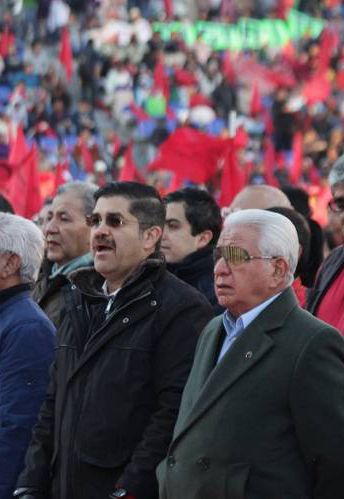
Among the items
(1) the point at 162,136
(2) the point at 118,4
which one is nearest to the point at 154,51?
(2) the point at 118,4

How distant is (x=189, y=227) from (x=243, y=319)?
206 cm

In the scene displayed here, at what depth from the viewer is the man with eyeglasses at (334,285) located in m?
4.40

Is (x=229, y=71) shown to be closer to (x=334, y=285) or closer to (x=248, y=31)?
(x=248, y=31)

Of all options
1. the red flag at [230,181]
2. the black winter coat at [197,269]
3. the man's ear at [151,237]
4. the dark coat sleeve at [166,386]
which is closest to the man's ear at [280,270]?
the dark coat sleeve at [166,386]

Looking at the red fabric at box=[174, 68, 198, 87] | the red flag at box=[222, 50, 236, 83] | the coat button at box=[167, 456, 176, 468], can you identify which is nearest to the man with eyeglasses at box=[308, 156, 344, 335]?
the coat button at box=[167, 456, 176, 468]

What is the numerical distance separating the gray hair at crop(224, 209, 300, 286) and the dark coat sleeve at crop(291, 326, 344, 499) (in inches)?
13.6

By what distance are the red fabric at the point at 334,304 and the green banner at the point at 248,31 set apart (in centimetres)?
1822

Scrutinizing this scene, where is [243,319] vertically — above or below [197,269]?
above

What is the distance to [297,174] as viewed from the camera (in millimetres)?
13398

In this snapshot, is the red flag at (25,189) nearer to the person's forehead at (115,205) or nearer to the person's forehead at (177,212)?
the person's forehead at (177,212)

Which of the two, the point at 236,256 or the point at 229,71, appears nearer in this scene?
the point at 236,256

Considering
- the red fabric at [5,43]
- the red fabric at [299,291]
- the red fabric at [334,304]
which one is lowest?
the red fabric at [5,43]

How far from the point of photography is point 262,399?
3.59 m

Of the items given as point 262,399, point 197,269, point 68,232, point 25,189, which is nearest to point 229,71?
point 25,189
